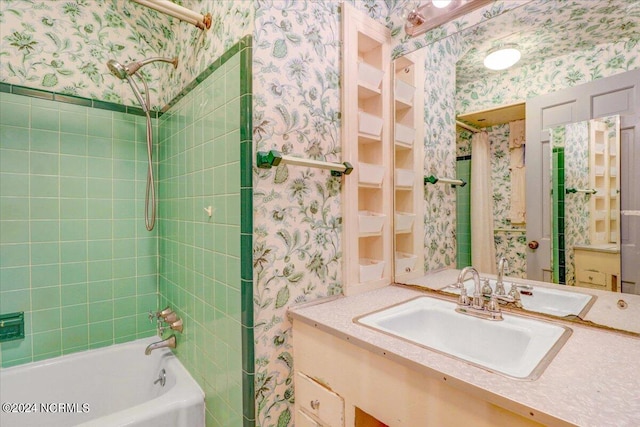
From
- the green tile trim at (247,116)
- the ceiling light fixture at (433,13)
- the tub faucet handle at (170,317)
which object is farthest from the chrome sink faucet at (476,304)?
the tub faucet handle at (170,317)

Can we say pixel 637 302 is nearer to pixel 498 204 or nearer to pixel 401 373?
pixel 498 204

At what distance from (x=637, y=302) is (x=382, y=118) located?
1028mm

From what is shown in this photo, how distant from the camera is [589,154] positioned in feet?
3.04

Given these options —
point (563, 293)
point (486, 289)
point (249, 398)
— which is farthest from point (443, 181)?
point (249, 398)

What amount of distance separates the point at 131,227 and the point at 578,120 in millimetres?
2057

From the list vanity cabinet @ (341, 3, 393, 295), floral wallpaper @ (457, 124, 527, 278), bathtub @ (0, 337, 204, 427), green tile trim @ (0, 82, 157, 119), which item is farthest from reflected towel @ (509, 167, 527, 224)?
green tile trim @ (0, 82, 157, 119)

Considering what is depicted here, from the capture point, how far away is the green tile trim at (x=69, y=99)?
1409mm

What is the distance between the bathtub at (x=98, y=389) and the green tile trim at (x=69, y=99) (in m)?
1.28

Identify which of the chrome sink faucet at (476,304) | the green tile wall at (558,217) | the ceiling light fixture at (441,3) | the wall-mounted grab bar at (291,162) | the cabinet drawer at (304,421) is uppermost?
the ceiling light fixture at (441,3)

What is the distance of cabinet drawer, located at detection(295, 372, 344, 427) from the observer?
2.91 ft

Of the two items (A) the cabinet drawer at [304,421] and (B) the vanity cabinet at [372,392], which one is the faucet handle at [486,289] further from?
(A) the cabinet drawer at [304,421]

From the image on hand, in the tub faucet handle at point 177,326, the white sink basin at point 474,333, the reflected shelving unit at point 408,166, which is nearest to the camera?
the white sink basin at point 474,333

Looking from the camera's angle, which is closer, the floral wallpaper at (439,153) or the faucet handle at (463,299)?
the faucet handle at (463,299)

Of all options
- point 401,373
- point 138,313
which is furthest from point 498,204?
point 138,313
